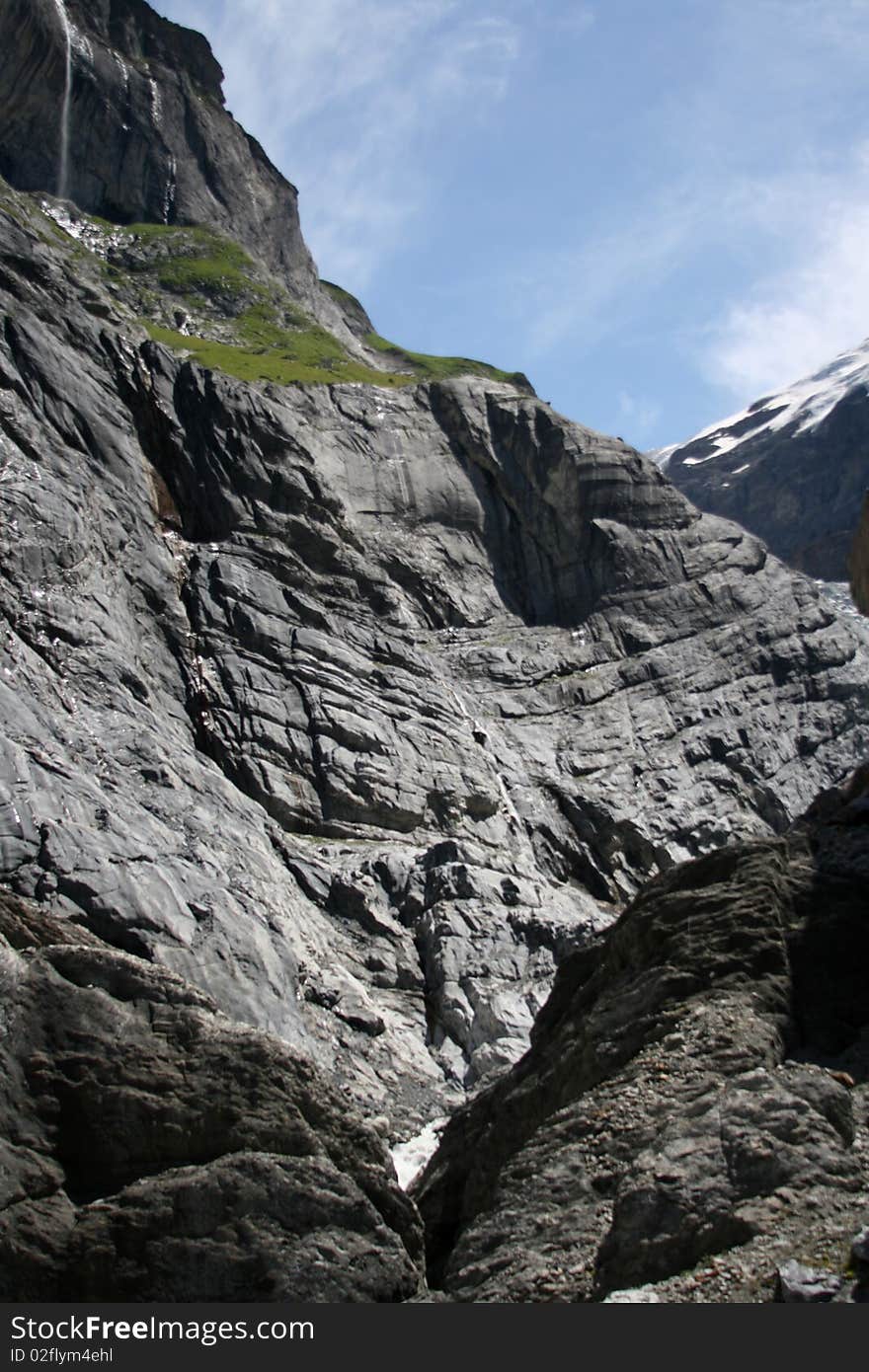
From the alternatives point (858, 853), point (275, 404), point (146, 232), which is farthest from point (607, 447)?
point (858, 853)

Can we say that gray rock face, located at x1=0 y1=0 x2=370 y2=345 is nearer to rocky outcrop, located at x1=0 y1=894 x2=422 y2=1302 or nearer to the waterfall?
the waterfall

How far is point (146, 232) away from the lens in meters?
119

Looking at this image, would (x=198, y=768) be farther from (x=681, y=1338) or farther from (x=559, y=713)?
(x=681, y=1338)

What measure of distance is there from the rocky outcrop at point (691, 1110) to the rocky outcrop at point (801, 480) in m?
136

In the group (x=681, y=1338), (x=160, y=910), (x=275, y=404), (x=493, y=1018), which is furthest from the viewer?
(x=275, y=404)

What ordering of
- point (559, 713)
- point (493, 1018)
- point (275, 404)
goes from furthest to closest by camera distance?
point (275, 404)
point (559, 713)
point (493, 1018)

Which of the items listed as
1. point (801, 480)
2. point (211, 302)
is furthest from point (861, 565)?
point (801, 480)

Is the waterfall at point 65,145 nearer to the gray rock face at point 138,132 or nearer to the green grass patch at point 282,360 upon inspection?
the gray rock face at point 138,132

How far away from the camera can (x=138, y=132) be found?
126 meters

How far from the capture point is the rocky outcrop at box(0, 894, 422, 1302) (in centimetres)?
1619

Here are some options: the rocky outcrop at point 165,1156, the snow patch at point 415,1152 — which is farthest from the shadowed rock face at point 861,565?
the rocky outcrop at point 165,1156

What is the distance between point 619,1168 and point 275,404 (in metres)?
65.8

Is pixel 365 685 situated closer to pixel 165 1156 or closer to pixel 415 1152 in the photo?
pixel 415 1152

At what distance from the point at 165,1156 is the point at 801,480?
A: 16660cm
